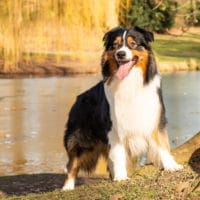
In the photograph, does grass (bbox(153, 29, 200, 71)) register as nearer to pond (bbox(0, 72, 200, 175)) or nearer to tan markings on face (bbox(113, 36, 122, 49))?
pond (bbox(0, 72, 200, 175))

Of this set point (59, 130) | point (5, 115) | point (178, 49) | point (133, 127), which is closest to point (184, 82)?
point (5, 115)

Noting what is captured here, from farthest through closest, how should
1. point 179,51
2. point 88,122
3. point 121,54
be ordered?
1. point 179,51
2. point 88,122
3. point 121,54

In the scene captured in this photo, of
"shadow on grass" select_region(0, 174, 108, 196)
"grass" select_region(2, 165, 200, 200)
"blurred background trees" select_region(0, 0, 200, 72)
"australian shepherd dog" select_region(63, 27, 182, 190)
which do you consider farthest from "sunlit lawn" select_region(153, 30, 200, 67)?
"grass" select_region(2, 165, 200, 200)

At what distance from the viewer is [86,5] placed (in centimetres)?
702

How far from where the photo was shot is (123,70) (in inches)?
219

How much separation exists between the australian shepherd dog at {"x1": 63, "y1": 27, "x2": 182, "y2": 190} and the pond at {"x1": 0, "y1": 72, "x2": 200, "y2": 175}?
4166 millimetres

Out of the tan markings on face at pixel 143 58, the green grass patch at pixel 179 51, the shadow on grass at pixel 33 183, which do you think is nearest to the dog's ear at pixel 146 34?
the tan markings on face at pixel 143 58

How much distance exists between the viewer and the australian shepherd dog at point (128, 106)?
5566mm

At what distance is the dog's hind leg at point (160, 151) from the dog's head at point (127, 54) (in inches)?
20.6

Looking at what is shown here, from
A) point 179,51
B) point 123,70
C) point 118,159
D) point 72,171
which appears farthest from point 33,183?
point 179,51

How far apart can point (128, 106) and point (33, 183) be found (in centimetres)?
276

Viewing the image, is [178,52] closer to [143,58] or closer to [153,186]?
[143,58]

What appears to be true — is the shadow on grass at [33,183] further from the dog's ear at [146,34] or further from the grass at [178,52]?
the grass at [178,52]

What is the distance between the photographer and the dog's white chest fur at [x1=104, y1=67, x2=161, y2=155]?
5.70 metres
